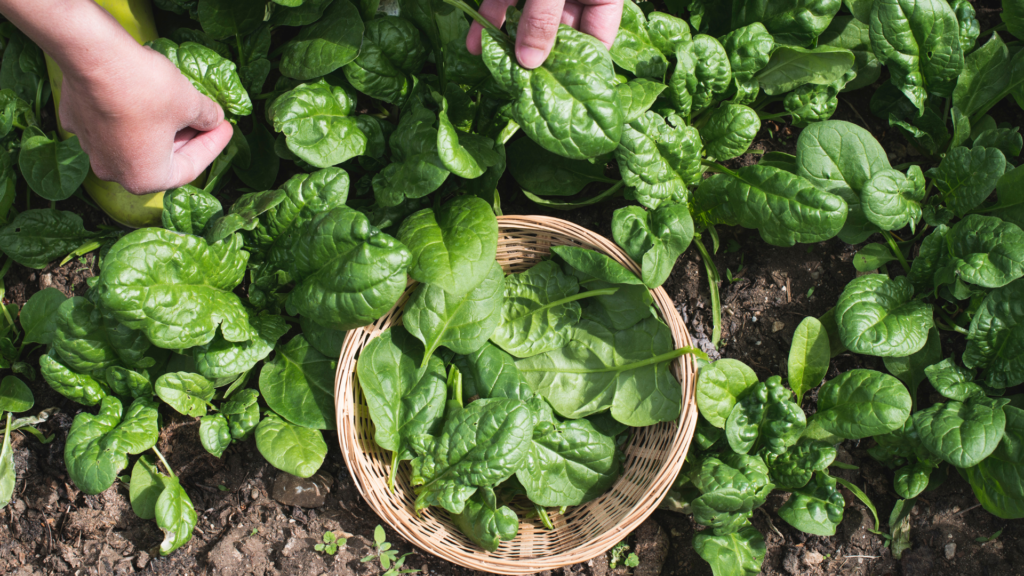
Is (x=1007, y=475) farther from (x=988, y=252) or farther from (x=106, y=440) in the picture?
(x=106, y=440)

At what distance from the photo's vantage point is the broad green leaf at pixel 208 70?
6.49ft

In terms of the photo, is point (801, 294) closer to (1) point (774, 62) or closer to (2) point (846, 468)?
(2) point (846, 468)

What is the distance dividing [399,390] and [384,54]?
1018 mm

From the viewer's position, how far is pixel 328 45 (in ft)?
6.44

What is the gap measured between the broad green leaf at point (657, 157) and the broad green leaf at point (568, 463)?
0.73 m

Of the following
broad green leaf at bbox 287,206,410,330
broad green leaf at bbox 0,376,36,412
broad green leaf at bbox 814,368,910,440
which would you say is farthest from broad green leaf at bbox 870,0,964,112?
broad green leaf at bbox 0,376,36,412

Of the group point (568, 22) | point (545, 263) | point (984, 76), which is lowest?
point (545, 263)

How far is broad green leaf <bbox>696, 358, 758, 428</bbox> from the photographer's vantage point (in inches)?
77.7

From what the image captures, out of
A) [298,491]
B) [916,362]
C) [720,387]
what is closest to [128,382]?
[298,491]

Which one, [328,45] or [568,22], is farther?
[328,45]

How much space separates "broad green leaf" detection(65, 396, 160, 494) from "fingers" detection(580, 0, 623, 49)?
A: 5.79 feet

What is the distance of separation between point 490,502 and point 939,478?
1456mm

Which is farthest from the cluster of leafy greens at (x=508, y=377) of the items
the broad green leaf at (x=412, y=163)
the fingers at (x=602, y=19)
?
the fingers at (x=602, y=19)

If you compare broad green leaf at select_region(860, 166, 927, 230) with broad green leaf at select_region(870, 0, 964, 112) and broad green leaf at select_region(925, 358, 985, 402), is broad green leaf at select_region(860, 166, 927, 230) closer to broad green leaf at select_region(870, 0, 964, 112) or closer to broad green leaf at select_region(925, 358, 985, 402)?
broad green leaf at select_region(870, 0, 964, 112)
